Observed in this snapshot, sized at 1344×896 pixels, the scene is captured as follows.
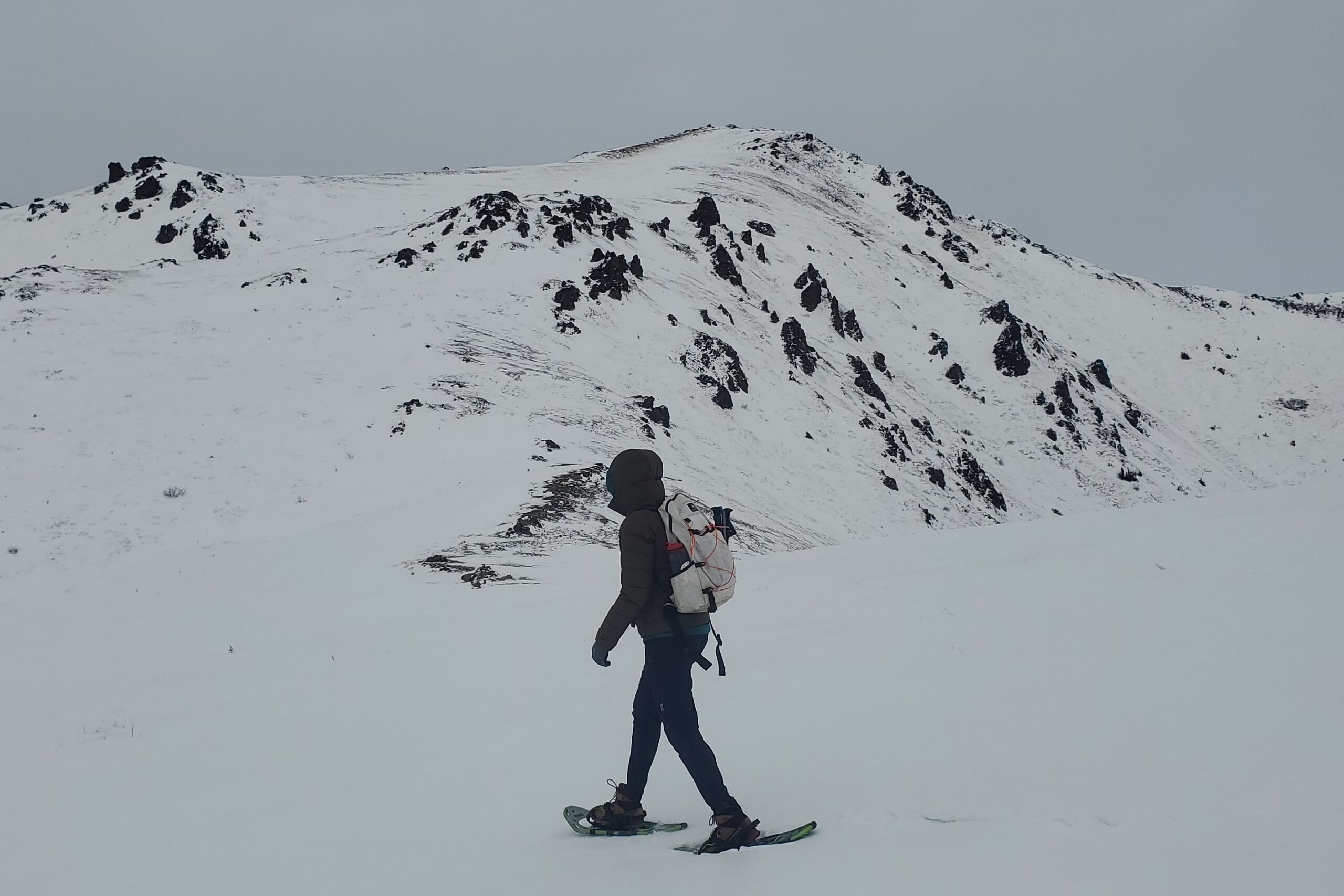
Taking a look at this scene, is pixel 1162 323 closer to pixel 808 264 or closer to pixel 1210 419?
pixel 1210 419

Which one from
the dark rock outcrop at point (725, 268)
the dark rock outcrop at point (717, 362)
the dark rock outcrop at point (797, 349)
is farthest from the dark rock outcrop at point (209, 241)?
the dark rock outcrop at point (797, 349)

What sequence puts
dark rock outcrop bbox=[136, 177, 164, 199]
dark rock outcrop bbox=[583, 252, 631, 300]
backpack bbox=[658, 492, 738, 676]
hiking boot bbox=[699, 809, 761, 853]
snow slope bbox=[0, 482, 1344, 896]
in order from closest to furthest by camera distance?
snow slope bbox=[0, 482, 1344, 896], hiking boot bbox=[699, 809, 761, 853], backpack bbox=[658, 492, 738, 676], dark rock outcrop bbox=[583, 252, 631, 300], dark rock outcrop bbox=[136, 177, 164, 199]

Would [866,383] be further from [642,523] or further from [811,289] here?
[642,523]

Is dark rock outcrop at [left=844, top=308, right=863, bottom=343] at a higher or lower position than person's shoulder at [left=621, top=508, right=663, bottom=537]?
higher

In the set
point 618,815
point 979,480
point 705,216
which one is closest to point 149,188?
point 705,216

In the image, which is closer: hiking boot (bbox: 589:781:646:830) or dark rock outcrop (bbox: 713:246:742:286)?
hiking boot (bbox: 589:781:646:830)

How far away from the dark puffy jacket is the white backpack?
0.23 ft

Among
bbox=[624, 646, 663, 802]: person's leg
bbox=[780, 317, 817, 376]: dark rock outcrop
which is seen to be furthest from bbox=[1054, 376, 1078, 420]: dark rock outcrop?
bbox=[624, 646, 663, 802]: person's leg

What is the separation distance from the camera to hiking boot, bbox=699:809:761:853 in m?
5.15

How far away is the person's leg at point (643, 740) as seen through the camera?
568 centimetres

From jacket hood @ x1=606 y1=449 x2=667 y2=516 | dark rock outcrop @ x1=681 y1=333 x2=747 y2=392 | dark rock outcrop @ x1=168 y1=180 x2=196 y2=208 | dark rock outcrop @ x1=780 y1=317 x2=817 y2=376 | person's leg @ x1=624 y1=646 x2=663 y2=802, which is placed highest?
dark rock outcrop @ x1=168 y1=180 x2=196 y2=208

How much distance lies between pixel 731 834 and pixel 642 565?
170 cm

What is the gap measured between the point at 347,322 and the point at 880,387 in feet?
113

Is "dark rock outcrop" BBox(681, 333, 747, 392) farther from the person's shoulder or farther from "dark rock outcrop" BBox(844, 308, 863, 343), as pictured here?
the person's shoulder
